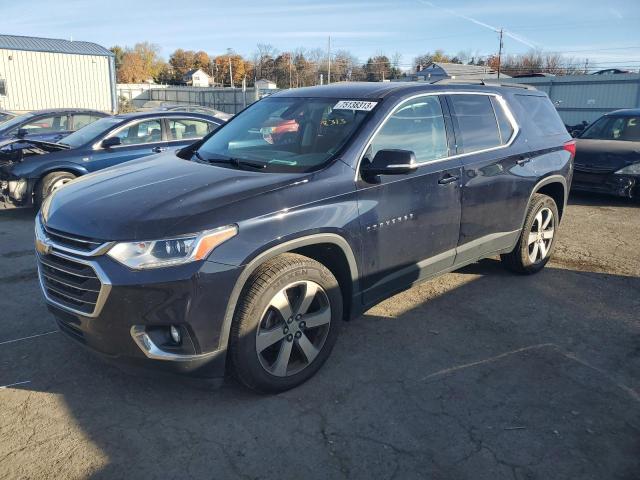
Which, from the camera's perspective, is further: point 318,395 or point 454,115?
point 454,115

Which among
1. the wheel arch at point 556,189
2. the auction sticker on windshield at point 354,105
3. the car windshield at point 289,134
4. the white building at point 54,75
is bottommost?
the wheel arch at point 556,189

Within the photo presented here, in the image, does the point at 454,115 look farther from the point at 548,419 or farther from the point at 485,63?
the point at 485,63

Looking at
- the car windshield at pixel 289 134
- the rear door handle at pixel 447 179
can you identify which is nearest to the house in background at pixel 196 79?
the car windshield at pixel 289 134

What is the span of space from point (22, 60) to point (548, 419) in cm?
2932

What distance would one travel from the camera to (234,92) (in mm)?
34938

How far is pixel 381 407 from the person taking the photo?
10.6ft

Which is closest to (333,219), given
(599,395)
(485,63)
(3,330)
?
(599,395)

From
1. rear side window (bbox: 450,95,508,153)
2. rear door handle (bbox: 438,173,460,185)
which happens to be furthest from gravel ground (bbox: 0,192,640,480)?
rear side window (bbox: 450,95,508,153)

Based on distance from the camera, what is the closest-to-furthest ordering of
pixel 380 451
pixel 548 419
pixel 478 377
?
pixel 380 451, pixel 548 419, pixel 478 377

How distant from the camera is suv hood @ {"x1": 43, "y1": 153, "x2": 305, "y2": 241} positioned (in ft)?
9.47

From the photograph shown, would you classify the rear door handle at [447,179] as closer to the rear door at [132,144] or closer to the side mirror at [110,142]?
the rear door at [132,144]

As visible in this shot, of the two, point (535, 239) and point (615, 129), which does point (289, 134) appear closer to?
point (535, 239)

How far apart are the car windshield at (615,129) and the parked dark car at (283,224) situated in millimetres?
5842

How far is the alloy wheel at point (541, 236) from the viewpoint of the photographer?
5.43m
